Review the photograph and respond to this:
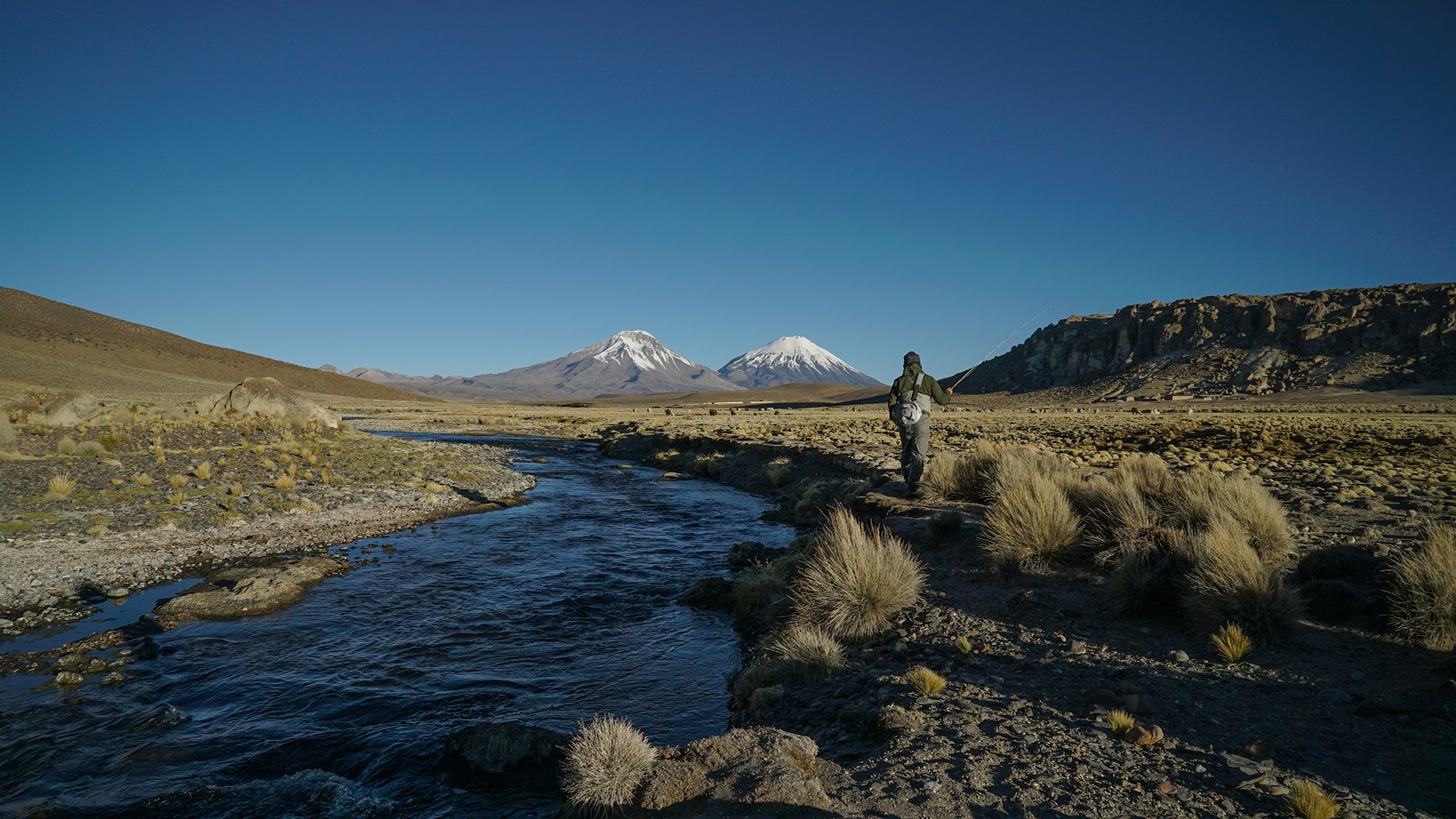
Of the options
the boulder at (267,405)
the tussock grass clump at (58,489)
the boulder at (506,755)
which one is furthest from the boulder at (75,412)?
→ the boulder at (506,755)

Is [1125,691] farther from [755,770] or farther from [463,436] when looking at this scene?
[463,436]

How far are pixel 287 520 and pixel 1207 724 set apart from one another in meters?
15.6

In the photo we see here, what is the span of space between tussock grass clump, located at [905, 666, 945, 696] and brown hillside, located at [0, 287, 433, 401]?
7088cm

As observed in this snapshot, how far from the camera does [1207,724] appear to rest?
491 centimetres

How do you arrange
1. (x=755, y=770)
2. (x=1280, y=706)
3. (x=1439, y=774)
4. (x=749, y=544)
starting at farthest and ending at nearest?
(x=749, y=544), (x=1280, y=706), (x=755, y=770), (x=1439, y=774)

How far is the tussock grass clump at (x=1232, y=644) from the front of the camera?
5.82 meters

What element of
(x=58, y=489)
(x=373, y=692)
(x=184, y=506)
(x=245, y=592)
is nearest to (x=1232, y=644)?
(x=373, y=692)

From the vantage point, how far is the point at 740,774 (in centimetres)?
466

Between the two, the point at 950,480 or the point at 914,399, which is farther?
the point at 950,480

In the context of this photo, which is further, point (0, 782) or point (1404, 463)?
point (1404, 463)

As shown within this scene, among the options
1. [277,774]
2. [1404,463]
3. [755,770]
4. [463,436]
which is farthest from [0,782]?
[463,436]

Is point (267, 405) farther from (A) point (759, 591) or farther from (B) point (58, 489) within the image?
(A) point (759, 591)

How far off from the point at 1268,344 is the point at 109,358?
128360mm

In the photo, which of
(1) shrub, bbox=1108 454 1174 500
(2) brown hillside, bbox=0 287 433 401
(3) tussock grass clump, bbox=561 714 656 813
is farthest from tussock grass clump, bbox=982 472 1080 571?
(2) brown hillside, bbox=0 287 433 401
